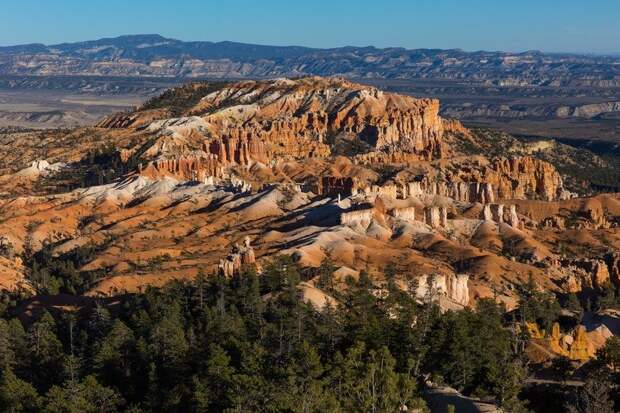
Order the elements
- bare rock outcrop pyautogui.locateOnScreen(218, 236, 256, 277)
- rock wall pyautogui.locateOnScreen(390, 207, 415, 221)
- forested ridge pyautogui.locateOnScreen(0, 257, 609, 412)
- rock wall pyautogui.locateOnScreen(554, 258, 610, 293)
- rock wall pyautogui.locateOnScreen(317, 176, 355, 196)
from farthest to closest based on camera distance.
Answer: rock wall pyautogui.locateOnScreen(317, 176, 355, 196)
rock wall pyautogui.locateOnScreen(390, 207, 415, 221)
rock wall pyautogui.locateOnScreen(554, 258, 610, 293)
bare rock outcrop pyautogui.locateOnScreen(218, 236, 256, 277)
forested ridge pyautogui.locateOnScreen(0, 257, 609, 412)

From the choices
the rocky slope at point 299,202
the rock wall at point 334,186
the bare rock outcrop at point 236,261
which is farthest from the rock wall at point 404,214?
the bare rock outcrop at point 236,261

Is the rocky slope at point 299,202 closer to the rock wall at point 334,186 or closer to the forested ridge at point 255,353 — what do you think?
the rock wall at point 334,186

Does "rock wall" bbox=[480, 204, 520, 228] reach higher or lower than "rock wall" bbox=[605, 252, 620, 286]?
higher

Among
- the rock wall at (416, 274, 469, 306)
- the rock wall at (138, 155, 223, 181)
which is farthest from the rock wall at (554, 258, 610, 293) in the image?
the rock wall at (138, 155, 223, 181)

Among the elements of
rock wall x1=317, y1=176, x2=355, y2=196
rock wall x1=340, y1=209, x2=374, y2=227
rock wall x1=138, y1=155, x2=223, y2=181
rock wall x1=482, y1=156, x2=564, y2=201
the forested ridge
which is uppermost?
the forested ridge

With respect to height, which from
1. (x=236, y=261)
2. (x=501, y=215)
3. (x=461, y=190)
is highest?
(x=236, y=261)

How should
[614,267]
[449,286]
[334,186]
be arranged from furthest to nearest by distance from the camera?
[334,186] < [614,267] < [449,286]

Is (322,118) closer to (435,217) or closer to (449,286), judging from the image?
(435,217)

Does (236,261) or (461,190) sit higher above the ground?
(236,261)

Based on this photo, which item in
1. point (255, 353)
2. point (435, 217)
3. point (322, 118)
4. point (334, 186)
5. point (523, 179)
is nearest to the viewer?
point (255, 353)

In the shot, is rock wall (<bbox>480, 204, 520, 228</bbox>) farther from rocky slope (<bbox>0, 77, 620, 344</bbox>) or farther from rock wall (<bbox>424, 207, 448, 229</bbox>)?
rock wall (<bbox>424, 207, 448, 229</bbox>)

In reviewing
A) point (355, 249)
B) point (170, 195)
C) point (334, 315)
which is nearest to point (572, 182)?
point (170, 195)

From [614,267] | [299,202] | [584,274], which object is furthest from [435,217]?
[614,267]
